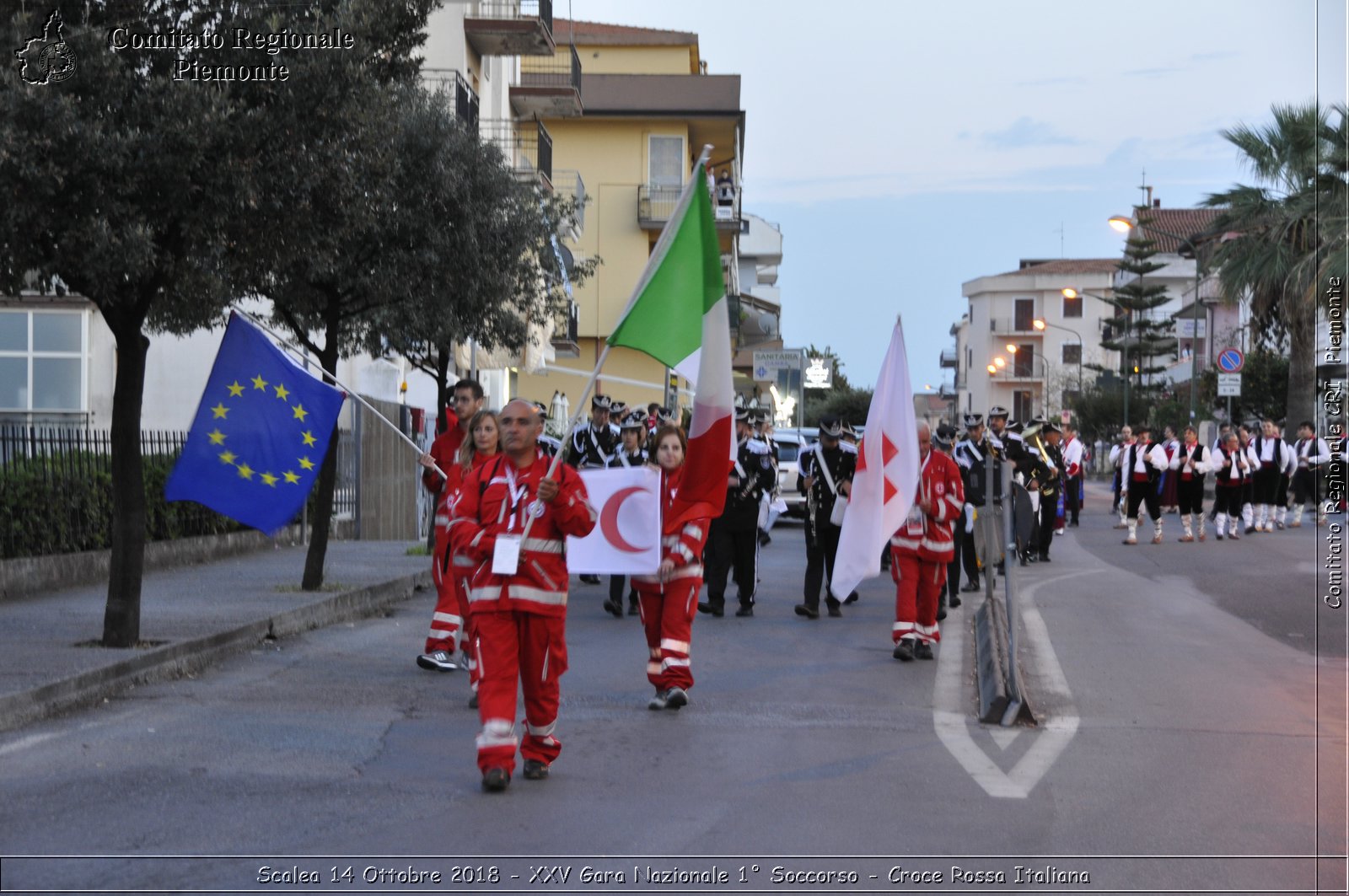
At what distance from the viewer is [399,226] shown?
1548cm

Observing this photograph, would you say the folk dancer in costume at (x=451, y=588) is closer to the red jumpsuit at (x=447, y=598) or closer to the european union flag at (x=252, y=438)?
the red jumpsuit at (x=447, y=598)

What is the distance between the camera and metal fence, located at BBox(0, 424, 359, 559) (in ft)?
48.1

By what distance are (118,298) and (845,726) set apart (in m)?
5.47

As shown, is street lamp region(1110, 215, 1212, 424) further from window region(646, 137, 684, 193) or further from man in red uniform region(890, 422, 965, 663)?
man in red uniform region(890, 422, 965, 663)

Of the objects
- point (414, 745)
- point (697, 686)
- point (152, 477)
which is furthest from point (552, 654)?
point (152, 477)

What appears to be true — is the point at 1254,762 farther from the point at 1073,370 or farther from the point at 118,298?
the point at 1073,370

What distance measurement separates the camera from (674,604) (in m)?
10.2

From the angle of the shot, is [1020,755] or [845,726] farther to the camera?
[845,726]

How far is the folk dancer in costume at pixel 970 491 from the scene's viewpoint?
54.0 ft

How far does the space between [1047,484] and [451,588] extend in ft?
41.6

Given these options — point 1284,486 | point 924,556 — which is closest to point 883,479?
point 924,556

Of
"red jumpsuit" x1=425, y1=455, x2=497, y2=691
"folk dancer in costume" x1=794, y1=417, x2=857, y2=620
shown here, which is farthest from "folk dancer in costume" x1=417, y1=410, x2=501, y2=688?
"folk dancer in costume" x1=794, y1=417, x2=857, y2=620

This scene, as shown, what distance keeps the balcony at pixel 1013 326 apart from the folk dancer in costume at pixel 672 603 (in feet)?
357

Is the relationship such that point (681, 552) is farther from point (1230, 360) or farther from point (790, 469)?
point (1230, 360)
